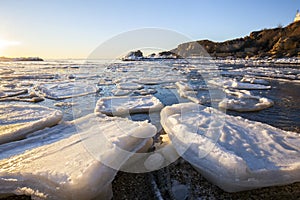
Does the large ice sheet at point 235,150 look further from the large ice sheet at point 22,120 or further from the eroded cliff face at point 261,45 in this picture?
the eroded cliff face at point 261,45

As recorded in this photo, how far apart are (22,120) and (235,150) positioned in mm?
2802

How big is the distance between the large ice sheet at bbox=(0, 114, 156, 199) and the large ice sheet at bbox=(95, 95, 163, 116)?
112cm

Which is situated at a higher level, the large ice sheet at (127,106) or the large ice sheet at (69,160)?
the large ice sheet at (69,160)

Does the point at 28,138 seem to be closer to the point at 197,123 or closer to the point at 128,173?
the point at 128,173

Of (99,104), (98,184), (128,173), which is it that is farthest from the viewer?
(99,104)

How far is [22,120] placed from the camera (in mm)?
2902

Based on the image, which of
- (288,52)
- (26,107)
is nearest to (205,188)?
(26,107)

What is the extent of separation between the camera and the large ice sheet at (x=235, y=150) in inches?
57.4

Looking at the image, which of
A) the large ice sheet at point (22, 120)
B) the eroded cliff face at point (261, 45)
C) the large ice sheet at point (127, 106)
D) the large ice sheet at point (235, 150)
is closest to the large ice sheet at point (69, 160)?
the large ice sheet at point (22, 120)

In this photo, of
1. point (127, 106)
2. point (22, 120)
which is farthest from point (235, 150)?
point (22, 120)

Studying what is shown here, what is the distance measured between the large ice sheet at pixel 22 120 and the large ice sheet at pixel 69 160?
184 mm

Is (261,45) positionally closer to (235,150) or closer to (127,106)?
(127,106)

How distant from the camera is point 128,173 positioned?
170 cm

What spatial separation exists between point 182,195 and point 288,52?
33.7 metres
